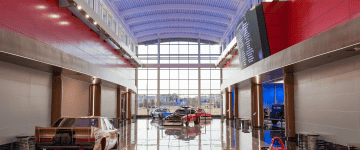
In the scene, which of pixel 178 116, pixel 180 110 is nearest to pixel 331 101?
pixel 178 116

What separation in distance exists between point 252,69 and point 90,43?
10150 millimetres

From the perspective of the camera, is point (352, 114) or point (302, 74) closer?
point (352, 114)

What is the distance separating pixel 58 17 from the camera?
14523 millimetres

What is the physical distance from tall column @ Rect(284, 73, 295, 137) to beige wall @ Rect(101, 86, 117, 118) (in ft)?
50.5

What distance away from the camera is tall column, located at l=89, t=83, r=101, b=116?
70.0 feet

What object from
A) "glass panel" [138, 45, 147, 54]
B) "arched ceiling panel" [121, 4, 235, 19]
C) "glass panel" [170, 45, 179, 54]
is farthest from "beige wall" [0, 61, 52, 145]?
"glass panel" [170, 45, 179, 54]

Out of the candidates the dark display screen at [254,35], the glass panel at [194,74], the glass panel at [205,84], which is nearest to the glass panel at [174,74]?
the glass panel at [194,74]

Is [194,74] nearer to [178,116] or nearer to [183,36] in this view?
[183,36]

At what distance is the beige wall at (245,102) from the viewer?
1027 inches

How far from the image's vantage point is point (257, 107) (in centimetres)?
2116

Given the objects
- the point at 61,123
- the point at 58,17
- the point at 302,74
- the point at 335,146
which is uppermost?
the point at 58,17

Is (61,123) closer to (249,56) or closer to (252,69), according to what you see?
(252,69)

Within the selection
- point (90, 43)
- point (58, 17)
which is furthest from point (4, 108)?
point (90, 43)

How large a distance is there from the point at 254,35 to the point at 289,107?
193 inches
